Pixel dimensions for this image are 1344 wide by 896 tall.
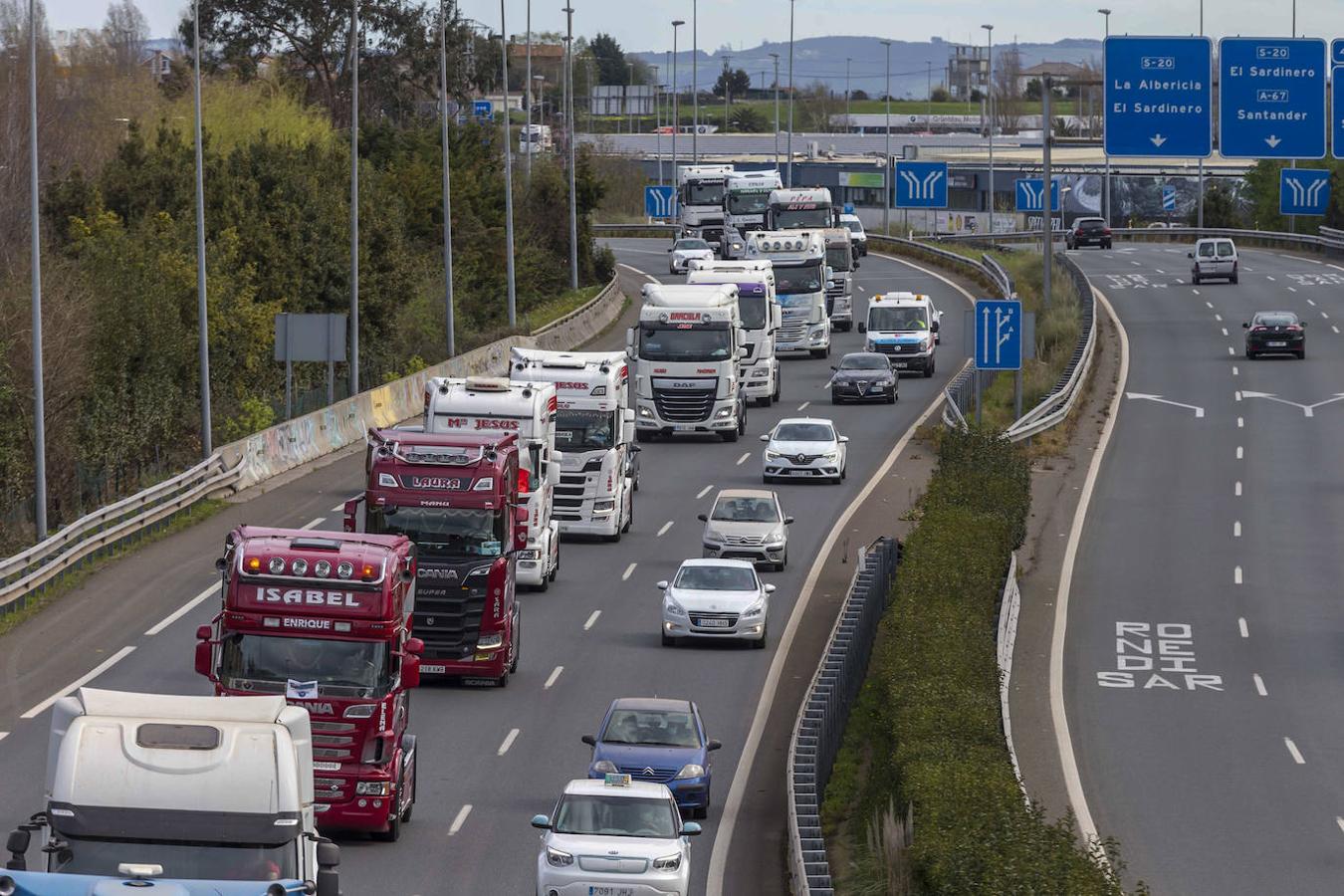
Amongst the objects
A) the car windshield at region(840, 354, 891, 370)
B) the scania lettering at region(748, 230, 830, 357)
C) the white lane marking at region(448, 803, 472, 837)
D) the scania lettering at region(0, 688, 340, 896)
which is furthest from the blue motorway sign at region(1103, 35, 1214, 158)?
the scania lettering at region(0, 688, 340, 896)

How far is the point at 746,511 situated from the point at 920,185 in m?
64.5

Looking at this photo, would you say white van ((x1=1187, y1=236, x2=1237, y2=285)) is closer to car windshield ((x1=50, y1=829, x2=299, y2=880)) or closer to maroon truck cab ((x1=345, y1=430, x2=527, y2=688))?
maroon truck cab ((x1=345, y1=430, x2=527, y2=688))

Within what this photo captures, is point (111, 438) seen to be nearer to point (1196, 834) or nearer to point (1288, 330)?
point (1196, 834)

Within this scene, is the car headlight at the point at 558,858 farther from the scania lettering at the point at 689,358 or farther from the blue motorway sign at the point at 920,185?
the blue motorway sign at the point at 920,185

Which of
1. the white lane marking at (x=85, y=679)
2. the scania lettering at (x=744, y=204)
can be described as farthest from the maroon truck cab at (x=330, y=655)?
the scania lettering at (x=744, y=204)

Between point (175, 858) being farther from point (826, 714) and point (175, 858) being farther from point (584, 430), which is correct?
point (584, 430)

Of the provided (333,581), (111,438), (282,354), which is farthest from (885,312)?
(333,581)

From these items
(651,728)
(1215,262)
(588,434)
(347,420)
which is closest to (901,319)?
(347,420)

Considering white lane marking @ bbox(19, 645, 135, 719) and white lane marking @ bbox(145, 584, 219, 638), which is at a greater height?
white lane marking @ bbox(145, 584, 219, 638)

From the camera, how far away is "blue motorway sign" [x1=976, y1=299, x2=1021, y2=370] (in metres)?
50.3

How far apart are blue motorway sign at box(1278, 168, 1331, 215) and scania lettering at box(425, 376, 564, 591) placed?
205 feet

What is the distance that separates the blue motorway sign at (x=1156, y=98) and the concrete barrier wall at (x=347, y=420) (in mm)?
18764

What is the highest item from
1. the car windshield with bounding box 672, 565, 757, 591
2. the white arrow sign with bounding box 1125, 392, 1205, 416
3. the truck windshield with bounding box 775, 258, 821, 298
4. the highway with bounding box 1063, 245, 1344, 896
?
the truck windshield with bounding box 775, 258, 821, 298

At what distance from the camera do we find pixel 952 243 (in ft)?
341
